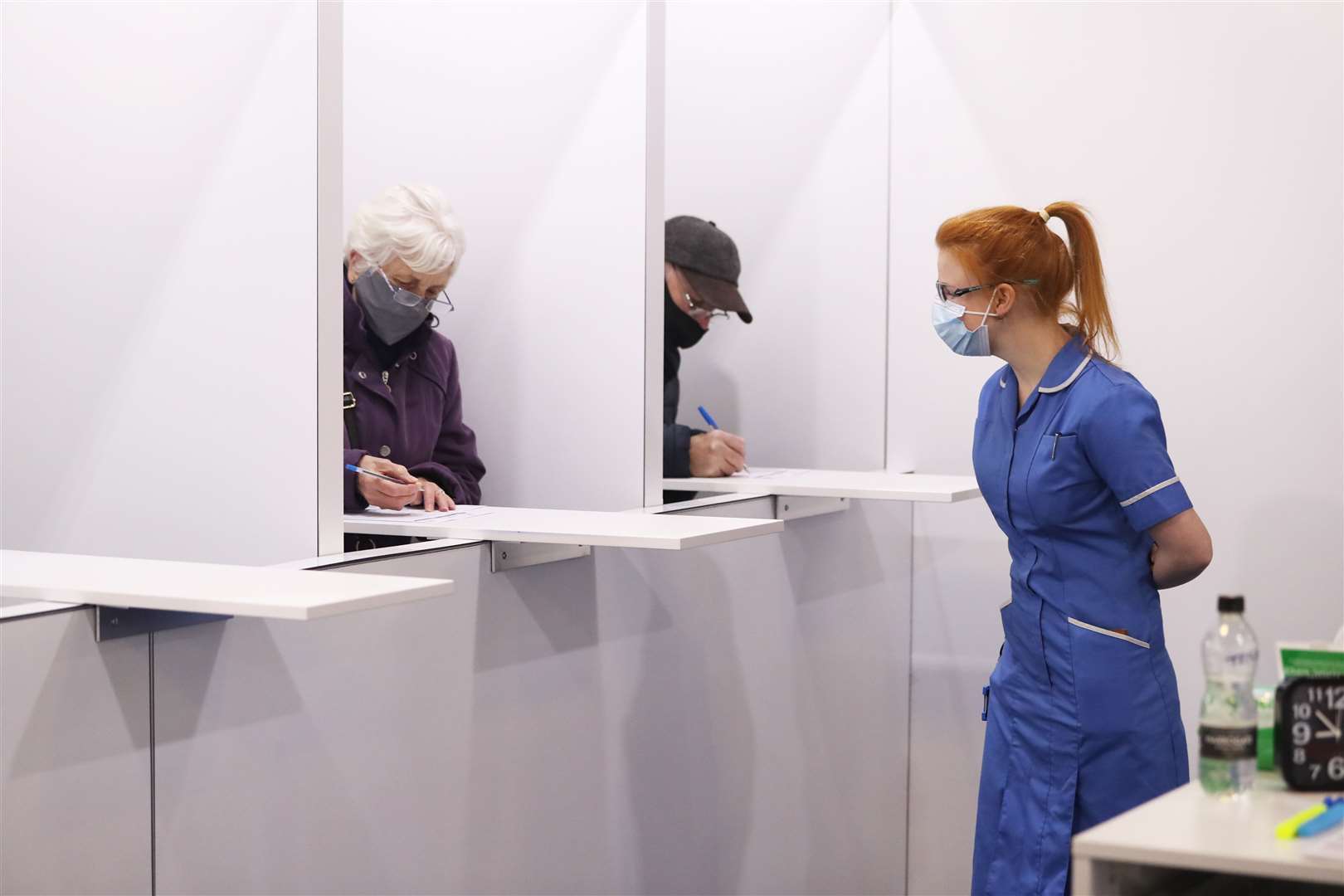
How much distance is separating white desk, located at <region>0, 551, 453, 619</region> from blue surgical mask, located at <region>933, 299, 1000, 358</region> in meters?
1.19

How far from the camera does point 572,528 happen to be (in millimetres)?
2041

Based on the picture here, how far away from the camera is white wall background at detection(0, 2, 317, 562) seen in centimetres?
195

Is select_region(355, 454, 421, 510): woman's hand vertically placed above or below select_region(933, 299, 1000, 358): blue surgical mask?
below

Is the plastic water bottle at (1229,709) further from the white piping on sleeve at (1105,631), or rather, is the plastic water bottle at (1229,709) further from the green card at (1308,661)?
the white piping on sleeve at (1105,631)

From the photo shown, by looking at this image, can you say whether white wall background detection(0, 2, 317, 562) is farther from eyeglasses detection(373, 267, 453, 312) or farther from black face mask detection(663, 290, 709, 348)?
black face mask detection(663, 290, 709, 348)

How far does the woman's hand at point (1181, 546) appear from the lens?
2139mm

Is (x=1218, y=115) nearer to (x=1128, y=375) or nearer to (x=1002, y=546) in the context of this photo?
(x=1002, y=546)

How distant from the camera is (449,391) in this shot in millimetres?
2736

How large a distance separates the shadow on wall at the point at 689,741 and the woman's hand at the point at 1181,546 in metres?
0.97

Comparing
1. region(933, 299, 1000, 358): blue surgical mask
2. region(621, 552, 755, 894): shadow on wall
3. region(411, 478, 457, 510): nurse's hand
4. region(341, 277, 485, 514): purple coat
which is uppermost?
region(933, 299, 1000, 358): blue surgical mask

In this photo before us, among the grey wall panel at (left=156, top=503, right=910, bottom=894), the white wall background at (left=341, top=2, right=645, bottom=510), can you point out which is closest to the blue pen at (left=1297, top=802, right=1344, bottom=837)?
the grey wall panel at (left=156, top=503, right=910, bottom=894)

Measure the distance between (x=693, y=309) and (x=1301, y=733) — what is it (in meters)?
1.94

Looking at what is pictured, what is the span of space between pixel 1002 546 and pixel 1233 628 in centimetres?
218

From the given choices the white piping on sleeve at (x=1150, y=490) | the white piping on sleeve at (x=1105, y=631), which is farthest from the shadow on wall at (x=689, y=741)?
the white piping on sleeve at (x=1150, y=490)
